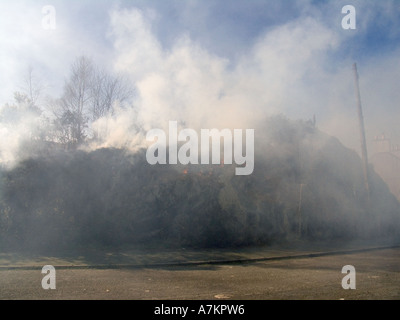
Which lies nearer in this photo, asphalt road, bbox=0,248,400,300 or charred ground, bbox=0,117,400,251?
asphalt road, bbox=0,248,400,300

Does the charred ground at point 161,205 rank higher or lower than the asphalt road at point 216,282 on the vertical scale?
higher

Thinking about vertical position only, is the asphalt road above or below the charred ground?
below

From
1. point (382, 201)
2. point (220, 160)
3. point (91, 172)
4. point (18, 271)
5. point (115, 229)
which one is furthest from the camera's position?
point (382, 201)

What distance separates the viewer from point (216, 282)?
777 centimetres

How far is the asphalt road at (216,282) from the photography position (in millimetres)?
6320

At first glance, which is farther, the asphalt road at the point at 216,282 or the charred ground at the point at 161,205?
the charred ground at the point at 161,205

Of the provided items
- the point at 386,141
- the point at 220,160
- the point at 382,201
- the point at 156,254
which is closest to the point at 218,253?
the point at 156,254

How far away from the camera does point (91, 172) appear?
50.2ft

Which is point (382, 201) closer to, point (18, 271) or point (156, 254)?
point (156, 254)

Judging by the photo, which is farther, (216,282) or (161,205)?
(161,205)

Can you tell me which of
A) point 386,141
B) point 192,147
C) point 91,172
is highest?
point 386,141

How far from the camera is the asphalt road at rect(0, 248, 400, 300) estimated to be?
6.32 meters
